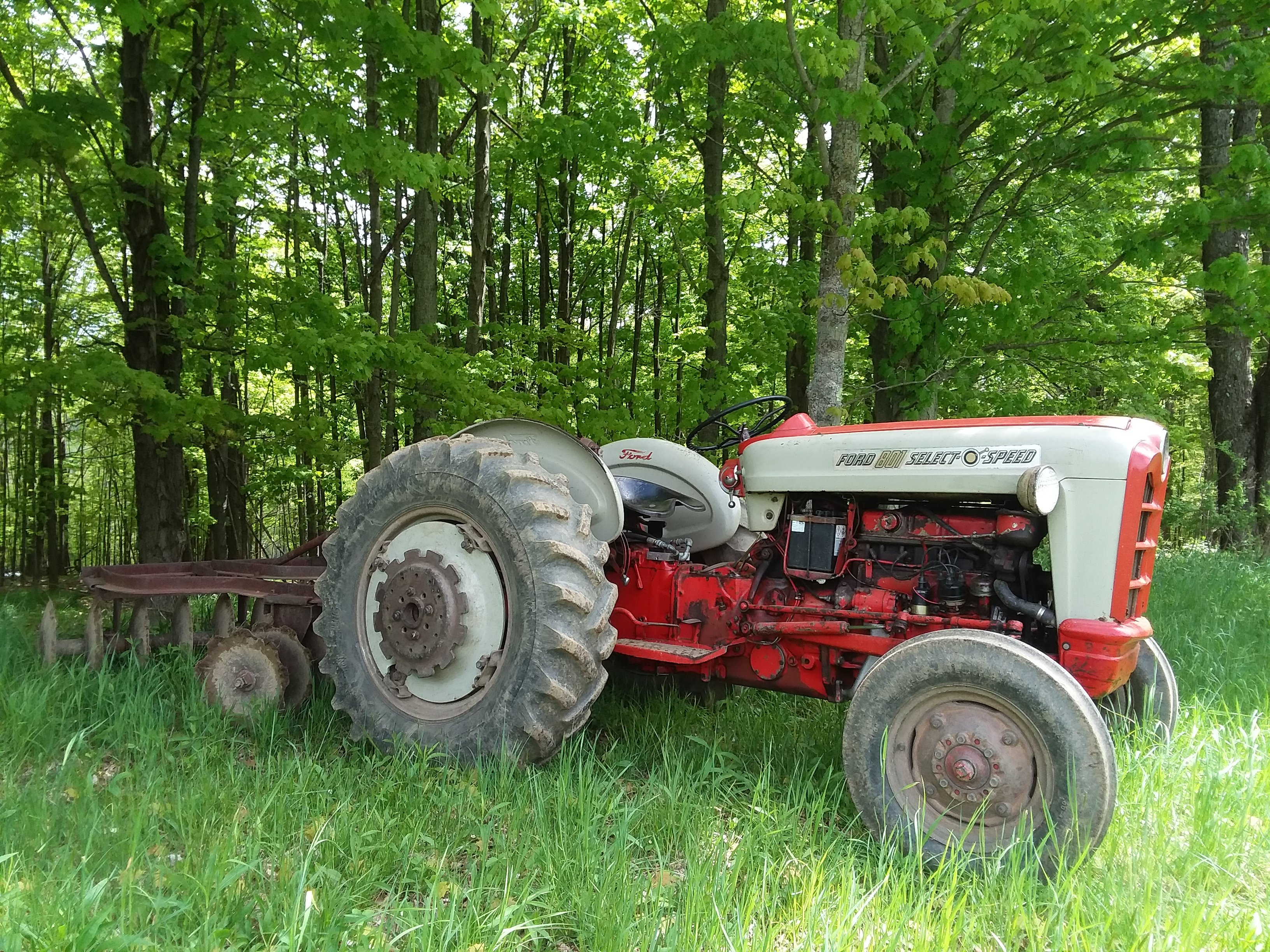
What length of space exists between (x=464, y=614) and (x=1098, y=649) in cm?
211

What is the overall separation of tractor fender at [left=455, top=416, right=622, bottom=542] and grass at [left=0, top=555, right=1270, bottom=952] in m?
0.90

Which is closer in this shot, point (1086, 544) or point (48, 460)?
point (1086, 544)

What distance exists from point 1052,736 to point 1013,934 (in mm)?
514

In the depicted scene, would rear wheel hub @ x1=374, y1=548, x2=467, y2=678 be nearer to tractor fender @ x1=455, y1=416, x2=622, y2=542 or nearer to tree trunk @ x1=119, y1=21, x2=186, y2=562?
tractor fender @ x1=455, y1=416, x2=622, y2=542

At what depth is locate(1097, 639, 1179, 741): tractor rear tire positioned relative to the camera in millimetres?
3105

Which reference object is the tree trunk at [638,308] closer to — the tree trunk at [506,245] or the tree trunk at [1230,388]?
the tree trunk at [506,245]

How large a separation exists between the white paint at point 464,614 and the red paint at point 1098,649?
189cm

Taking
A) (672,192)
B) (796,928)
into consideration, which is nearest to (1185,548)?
(672,192)

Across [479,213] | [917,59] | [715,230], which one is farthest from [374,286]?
[917,59]

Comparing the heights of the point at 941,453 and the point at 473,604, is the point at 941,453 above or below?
above

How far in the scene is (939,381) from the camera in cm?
767

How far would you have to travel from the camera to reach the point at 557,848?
2.28 m

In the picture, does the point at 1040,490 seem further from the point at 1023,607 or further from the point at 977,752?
the point at 977,752

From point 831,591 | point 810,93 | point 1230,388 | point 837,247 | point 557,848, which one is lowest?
point 557,848
